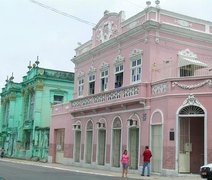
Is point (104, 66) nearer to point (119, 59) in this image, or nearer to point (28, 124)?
point (119, 59)

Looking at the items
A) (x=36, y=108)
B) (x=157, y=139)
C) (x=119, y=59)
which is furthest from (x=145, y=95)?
(x=36, y=108)

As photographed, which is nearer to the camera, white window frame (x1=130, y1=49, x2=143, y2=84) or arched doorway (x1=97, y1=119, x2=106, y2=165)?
white window frame (x1=130, y1=49, x2=143, y2=84)

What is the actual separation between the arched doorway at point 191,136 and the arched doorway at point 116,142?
19.0 ft

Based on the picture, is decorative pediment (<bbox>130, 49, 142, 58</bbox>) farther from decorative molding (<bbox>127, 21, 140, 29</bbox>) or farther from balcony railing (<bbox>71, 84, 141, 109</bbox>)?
balcony railing (<bbox>71, 84, 141, 109</bbox>)

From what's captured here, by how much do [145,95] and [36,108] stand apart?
2156cm

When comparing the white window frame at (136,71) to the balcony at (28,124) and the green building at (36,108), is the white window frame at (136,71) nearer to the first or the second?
the green building at (36,108)

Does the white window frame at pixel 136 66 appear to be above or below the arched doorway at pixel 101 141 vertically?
above

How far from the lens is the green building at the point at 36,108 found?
4238 cm

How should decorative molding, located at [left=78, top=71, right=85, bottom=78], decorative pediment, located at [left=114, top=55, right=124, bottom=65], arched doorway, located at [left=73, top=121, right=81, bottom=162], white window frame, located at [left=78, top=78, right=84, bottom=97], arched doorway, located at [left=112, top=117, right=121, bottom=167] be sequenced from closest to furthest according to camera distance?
arched doorway, located at [left=112, top=117, right=121, bottom=167], decorative pediment, located at [left=114, top=55, right=124, bottom=65], arched doorway, located at [left=73, top=121, right=81, bottom=162], decorative molding, located at [left=78, top=71, right=85, bottom=78], white window frame, located at [left=78, top=78, right=84, bottom=97]

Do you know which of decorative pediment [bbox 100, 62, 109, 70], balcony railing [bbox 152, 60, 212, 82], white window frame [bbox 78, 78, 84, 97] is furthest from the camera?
white window frame [bbox 78, 78, 84, 97]

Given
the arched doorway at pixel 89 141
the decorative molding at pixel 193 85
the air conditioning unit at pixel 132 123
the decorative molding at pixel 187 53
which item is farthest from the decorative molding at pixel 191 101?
the arched doorway at pixel 89 141

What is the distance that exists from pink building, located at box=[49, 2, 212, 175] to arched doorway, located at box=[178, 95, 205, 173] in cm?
1

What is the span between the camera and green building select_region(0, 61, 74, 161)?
42.4 meters

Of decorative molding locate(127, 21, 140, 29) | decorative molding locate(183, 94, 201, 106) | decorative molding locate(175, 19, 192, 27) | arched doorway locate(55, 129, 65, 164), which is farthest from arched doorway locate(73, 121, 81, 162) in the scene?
decorative molding locate(183, 94, 201, 106)
